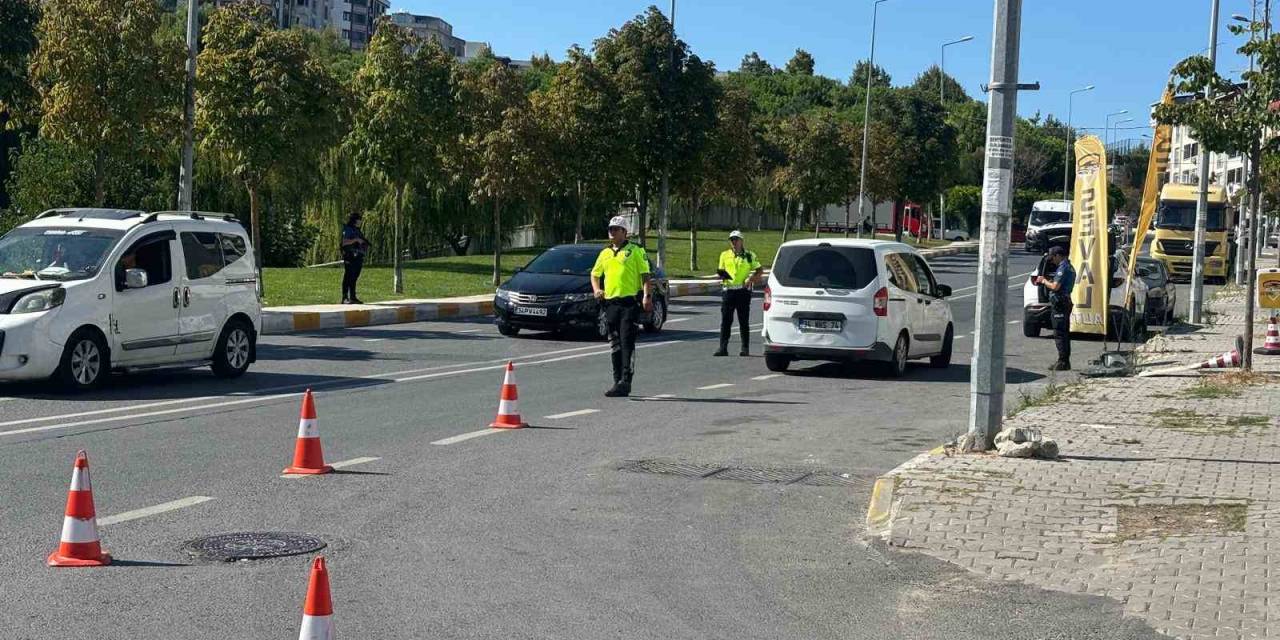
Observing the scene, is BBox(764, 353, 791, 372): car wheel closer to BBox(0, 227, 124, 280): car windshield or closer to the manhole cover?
BBox(0, 227, 124, 280): car windshield

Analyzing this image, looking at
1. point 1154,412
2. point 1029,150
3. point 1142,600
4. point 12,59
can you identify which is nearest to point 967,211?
point 1029,150

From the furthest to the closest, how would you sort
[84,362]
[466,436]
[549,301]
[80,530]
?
[549,301], [84,362], [466,436], [80,530]

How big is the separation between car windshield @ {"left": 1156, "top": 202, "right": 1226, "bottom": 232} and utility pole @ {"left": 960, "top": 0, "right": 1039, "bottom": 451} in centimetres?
4225

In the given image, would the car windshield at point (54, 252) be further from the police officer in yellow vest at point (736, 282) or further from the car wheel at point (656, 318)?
the car wheel at point (656, 318)

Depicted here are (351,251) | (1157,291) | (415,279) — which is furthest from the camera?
(415,279)

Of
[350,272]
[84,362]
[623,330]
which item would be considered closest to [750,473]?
[623,330]

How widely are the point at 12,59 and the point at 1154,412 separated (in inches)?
809

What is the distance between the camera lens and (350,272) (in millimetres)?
28953

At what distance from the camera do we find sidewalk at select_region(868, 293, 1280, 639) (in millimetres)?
7238

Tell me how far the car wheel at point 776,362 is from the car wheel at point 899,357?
4.28ft

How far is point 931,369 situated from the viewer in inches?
808

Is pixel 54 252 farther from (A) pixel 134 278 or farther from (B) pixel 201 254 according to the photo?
(B) pixel 201 254

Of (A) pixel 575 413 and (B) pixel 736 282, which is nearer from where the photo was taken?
(A) pixel 575 413

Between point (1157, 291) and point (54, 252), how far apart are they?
21.9 metres
